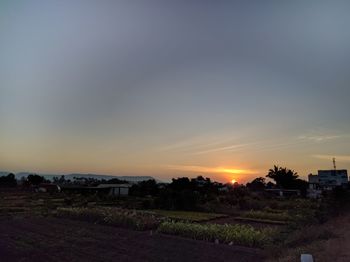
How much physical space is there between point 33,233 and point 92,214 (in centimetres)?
515

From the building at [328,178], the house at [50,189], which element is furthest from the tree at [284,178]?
the house at [50,189]

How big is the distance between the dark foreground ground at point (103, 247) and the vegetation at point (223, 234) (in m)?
0.76

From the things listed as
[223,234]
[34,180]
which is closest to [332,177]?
[223,234]

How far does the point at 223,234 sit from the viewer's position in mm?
13828

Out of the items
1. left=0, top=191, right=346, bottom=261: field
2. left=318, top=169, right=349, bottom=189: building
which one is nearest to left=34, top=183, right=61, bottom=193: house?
left=0, top=191, right=346, bottom=261: field

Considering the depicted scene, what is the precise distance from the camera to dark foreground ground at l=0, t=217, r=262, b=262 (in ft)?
35.0

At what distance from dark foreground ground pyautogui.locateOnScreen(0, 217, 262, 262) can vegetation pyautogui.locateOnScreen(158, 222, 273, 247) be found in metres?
0.76

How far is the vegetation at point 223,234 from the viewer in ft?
42.0

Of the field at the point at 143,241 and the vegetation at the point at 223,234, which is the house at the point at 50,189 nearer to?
the field at the point at 143,241

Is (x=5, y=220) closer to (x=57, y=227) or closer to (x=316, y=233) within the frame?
(x=57, y=227)

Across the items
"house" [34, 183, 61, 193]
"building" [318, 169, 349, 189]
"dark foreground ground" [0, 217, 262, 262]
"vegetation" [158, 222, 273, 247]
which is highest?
"building" [318, 169, 349, 189]

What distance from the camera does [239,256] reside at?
35.6 feet

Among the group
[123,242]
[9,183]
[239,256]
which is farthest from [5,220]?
[9,183]

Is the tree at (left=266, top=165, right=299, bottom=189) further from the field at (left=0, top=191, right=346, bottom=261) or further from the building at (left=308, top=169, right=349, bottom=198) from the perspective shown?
the field at (left=0, top=191, right=346, bottom=261)
